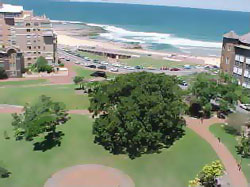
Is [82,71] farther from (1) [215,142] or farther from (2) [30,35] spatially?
(1) [215,142]

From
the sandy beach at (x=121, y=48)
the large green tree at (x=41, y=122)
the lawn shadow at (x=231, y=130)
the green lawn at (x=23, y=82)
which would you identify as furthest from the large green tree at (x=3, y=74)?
the sandy beach at (x=121, y=48)

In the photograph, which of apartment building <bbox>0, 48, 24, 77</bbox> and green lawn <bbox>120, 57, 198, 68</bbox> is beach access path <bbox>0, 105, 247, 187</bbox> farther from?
green lawn <bbox>120, 57, 198, 68</bbox>

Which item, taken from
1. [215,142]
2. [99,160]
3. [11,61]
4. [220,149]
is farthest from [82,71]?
[220,149]

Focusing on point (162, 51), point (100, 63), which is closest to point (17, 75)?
point (100, 63)

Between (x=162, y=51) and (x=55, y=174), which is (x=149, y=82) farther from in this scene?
(x=162, y=51)

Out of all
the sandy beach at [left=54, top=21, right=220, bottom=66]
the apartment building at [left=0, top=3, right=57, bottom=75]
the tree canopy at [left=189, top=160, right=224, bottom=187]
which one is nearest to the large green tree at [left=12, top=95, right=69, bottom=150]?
the tree canopy at [left=189, top=160, right=224, bottom=187]

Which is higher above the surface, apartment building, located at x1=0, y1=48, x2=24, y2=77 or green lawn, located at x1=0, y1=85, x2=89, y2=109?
apartment building, located at x1=0, y1=48, x2=24, y2=77

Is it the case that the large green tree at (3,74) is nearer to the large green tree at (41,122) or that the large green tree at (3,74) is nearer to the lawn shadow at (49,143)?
the large green tree at (41,122)

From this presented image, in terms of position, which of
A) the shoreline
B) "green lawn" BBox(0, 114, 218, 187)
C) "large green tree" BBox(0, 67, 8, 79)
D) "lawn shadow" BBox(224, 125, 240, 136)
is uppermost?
the shoreline
